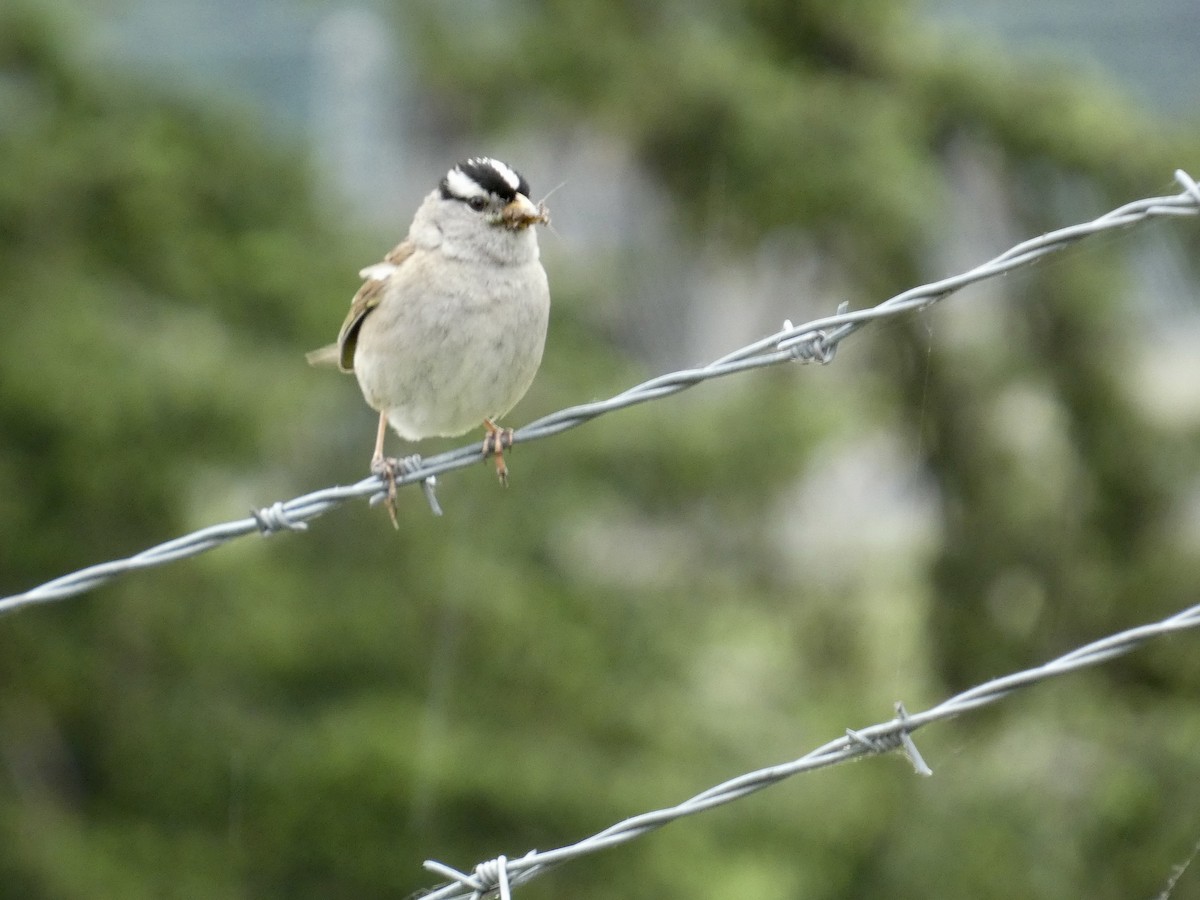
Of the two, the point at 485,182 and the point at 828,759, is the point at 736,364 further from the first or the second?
the point at 485,182

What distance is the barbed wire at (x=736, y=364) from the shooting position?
3.16 m

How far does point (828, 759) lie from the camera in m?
2.90

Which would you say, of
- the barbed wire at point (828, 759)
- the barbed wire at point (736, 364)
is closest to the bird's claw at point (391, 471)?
the barbed wire at point (736, 364)

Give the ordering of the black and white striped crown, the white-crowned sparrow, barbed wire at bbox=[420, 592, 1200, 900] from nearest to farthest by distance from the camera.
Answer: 1. barbed wire at bbox=[420, 592, 1200, 900]
2. the white-crowned sparrow
3. the black and white striped crown

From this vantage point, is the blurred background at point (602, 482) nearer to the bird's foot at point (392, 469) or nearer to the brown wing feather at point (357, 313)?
the brown wing feather at point (357, 313)

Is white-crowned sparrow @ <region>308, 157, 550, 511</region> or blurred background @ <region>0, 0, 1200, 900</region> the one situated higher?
blurred background @ <region>0, 0, 1200, 900</region>

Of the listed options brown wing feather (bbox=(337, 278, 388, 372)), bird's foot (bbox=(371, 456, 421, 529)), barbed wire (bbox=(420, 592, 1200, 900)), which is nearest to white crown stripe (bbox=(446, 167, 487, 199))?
brown wing feather (bbox=(337, 278, 388, 372))

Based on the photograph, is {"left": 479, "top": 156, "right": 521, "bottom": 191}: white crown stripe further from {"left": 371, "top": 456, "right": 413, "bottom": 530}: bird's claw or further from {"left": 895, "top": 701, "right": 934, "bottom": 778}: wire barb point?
{"left": 895, "top": 701, "right": 934, "bottom": 778}: wire barb point

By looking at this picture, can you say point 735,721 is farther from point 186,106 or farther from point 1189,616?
point 1189,616

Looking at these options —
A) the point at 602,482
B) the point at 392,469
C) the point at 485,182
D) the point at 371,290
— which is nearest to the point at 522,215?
the point at 485,182

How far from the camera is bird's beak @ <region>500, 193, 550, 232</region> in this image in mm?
4496

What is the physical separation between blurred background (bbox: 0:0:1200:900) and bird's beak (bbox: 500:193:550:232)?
10.7 ft

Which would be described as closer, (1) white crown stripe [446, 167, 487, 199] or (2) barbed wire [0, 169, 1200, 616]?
(2) barbed wire [0, 169, 1200, 616]

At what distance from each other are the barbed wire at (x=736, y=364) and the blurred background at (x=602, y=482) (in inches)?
167
